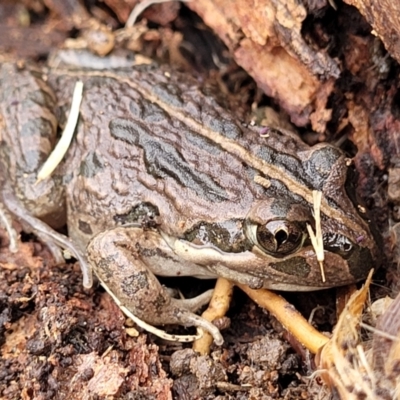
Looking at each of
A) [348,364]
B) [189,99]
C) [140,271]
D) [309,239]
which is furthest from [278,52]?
[348,364]

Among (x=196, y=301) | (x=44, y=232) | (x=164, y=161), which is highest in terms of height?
(x=164, y=161)

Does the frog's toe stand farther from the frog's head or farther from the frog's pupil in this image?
the frog's pupil

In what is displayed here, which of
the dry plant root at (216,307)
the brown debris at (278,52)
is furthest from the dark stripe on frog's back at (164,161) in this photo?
the brown debris at (278,52)

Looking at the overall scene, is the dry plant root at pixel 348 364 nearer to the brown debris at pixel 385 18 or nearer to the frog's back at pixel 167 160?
the frog's back at pixel 167 160

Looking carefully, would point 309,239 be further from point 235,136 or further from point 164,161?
point 164,161

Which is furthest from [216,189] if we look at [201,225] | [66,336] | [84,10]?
[84,10]

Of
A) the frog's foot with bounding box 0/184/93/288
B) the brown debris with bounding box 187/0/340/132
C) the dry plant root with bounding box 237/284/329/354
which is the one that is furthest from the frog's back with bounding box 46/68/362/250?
the dry plant root with bounding box 237/284/329/354
